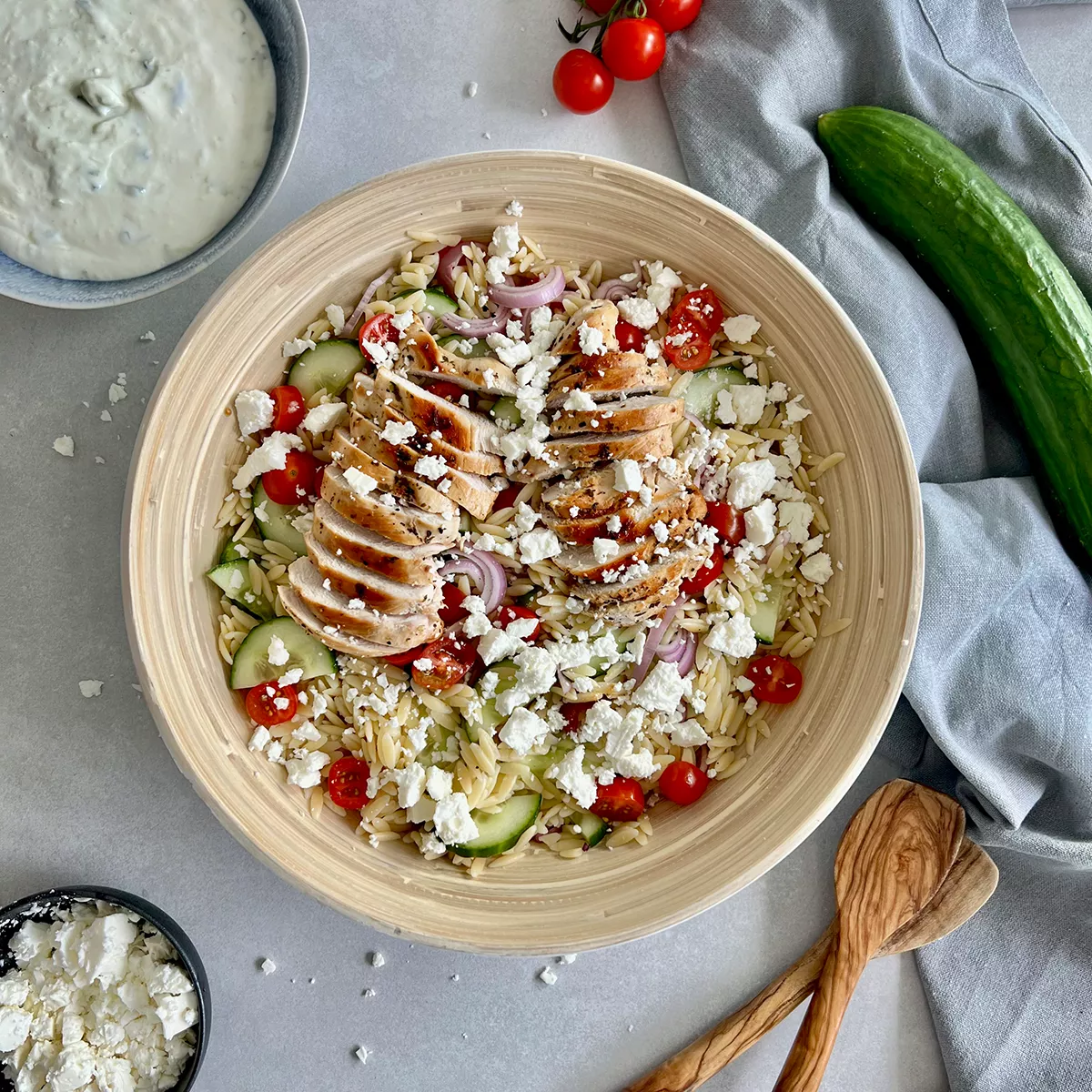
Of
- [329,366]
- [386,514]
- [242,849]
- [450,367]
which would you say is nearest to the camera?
[386,514]

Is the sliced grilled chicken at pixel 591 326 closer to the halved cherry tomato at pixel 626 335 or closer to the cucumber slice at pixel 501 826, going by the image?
the halved cherry tomato at pixel 626 335

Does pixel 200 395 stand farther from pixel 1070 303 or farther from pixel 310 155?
pixel 1070 303

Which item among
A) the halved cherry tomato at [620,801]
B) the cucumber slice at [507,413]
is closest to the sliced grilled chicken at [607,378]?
the cucumber slice at [507,413]

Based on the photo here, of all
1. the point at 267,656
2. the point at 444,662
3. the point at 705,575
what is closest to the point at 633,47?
the point at 705,575

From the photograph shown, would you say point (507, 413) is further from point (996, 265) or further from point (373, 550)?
point (996, 265)

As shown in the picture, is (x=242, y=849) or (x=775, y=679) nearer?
(x=775, y=679)

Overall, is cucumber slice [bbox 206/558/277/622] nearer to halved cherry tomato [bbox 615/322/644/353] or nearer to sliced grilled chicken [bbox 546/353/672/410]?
sliced grilled chicken [bbox 546/353/672/410]

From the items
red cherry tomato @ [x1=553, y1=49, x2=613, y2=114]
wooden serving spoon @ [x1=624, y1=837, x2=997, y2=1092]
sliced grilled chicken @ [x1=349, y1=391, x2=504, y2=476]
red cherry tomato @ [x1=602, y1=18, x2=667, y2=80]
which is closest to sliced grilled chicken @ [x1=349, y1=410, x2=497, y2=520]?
sliced grilled chicken @ [x1=349, y1=391, x2=504, y2=476]
